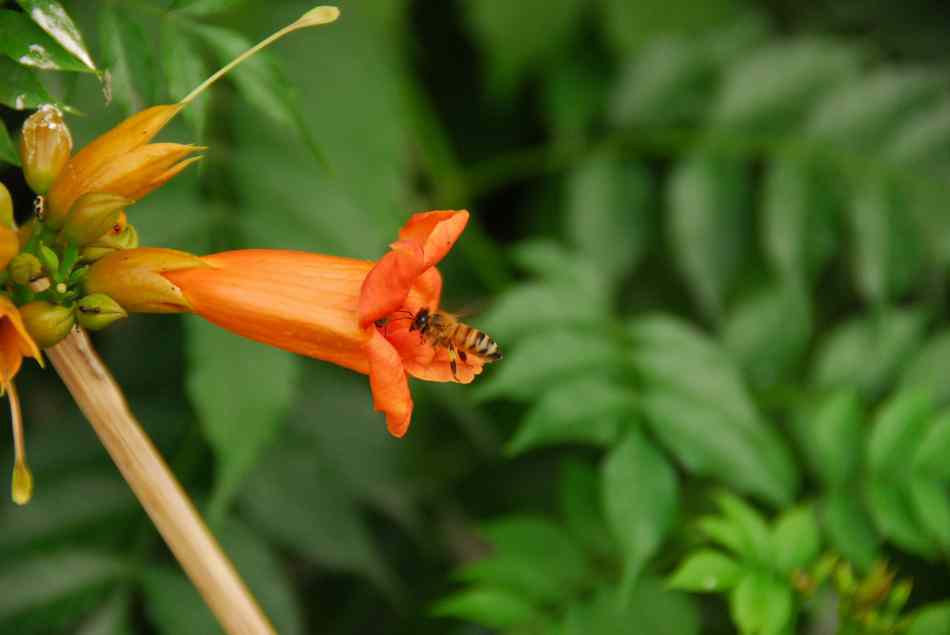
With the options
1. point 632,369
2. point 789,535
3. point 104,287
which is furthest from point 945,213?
point 104,287

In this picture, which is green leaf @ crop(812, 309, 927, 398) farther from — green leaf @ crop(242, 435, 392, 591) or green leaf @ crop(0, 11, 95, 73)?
green leaf @ crop(0, 11, 95, 73)

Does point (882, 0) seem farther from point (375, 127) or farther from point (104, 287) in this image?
point (104, 287)

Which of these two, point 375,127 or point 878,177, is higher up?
point 375,127

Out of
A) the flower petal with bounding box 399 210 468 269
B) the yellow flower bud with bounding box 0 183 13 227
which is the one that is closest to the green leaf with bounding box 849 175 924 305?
the flower petal with bounding box 399 210 468 269

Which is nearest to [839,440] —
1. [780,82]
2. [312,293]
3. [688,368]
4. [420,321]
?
[688,368]

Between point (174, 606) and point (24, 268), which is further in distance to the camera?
point (174, 606)

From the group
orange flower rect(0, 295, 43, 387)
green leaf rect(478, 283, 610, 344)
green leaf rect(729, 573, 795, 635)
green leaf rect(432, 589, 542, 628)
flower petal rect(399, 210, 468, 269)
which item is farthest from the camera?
green leaf rect(478, 283, 610, 344)

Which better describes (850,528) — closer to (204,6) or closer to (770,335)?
(770,335)
